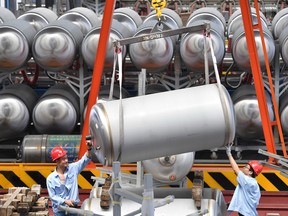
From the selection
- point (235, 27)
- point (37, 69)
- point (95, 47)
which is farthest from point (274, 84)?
point (37, 69)

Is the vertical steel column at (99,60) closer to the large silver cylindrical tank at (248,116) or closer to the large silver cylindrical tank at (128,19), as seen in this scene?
the large silver cylindrical tank at (248,116)

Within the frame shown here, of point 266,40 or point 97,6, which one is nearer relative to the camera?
point 266,40

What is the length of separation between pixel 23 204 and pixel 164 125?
55.4 inches

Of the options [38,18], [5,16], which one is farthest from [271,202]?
[5,16]

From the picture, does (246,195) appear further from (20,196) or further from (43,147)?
(43,147)

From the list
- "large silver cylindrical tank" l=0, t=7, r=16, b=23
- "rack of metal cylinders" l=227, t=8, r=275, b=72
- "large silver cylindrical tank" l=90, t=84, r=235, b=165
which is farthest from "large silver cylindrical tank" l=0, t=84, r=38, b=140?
"large silver cylindrical tank" l=90, t=84, r=235, b=165

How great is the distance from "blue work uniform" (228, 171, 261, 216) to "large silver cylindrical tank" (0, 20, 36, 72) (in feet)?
12.1

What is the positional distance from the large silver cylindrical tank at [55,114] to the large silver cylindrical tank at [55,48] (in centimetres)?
39

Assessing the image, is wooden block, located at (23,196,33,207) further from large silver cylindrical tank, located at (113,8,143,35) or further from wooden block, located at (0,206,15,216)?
large silver cylindrical tank, located at (113,8,143,35)

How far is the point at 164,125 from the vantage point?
21.2 feet

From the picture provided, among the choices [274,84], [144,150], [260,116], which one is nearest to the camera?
[144,150]

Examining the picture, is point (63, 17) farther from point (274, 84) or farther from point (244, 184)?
point (244, 184)

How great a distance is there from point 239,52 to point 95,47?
180 cm

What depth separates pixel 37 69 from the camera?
443 inches
